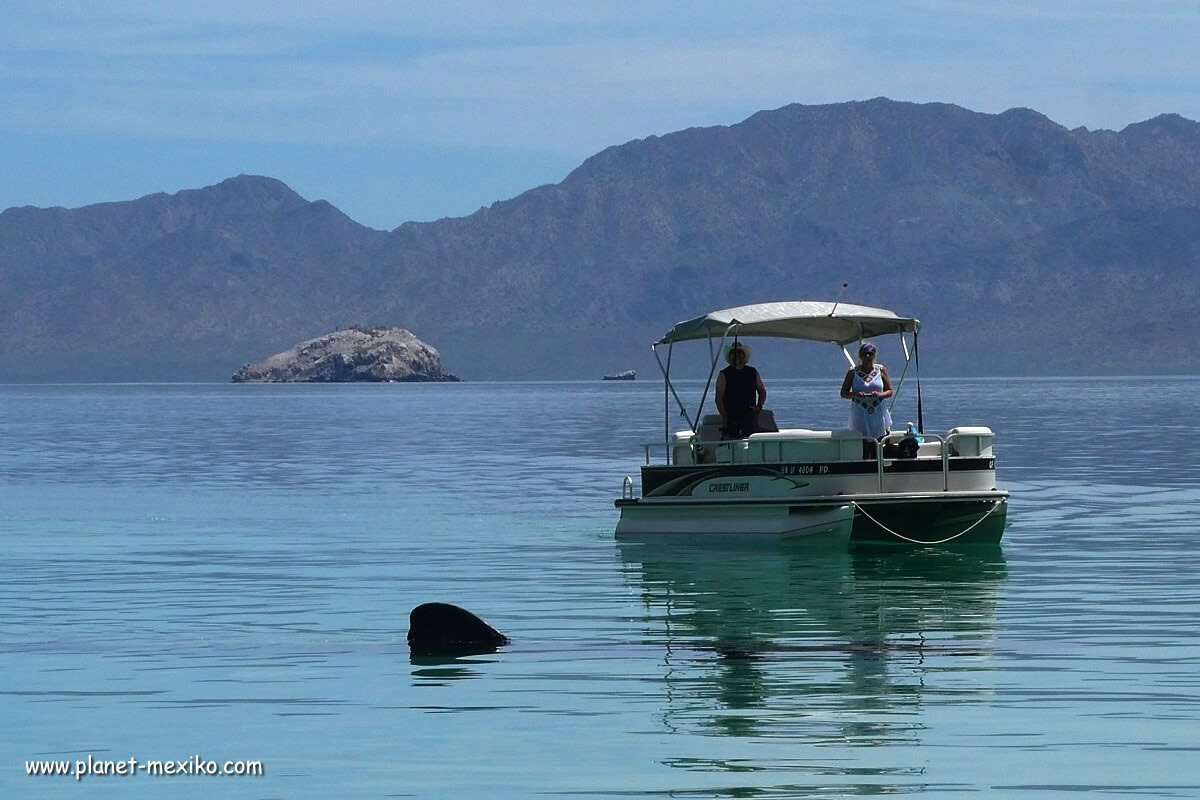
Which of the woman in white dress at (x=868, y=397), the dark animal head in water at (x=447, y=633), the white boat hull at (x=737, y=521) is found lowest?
the dark animal head in water at (x=447, y=633)

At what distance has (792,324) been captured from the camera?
98.4 feet

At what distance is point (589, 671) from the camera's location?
57.2 ft

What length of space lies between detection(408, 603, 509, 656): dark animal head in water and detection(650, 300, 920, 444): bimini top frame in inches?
360

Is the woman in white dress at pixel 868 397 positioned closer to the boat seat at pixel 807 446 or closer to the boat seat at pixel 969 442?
the boat seat at pixel 807 446

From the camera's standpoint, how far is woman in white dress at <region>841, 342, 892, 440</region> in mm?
27391

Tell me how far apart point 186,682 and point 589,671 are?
3.34 metres

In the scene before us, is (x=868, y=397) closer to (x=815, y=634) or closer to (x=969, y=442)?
(x=969, y=442)

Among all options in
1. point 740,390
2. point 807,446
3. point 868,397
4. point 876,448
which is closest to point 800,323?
point 740,390

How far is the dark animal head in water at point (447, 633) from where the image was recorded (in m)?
18.5

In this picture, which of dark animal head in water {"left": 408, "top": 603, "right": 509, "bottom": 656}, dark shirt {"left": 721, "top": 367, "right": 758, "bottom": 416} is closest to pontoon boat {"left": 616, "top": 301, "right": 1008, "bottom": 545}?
dark shirt {"left": 721, "top": 367, "right": 758, "bottom": 416}

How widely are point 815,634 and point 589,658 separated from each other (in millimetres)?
2524

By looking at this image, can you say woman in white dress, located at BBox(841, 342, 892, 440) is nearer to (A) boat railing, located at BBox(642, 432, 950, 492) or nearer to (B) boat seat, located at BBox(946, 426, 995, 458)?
(A) boat railing, located at BBox(642, 432, 950, 492)

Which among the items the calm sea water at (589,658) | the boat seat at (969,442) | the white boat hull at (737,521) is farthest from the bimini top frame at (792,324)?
the calm sea water at (589,658)

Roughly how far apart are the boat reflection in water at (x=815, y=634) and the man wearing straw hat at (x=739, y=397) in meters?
1.61
